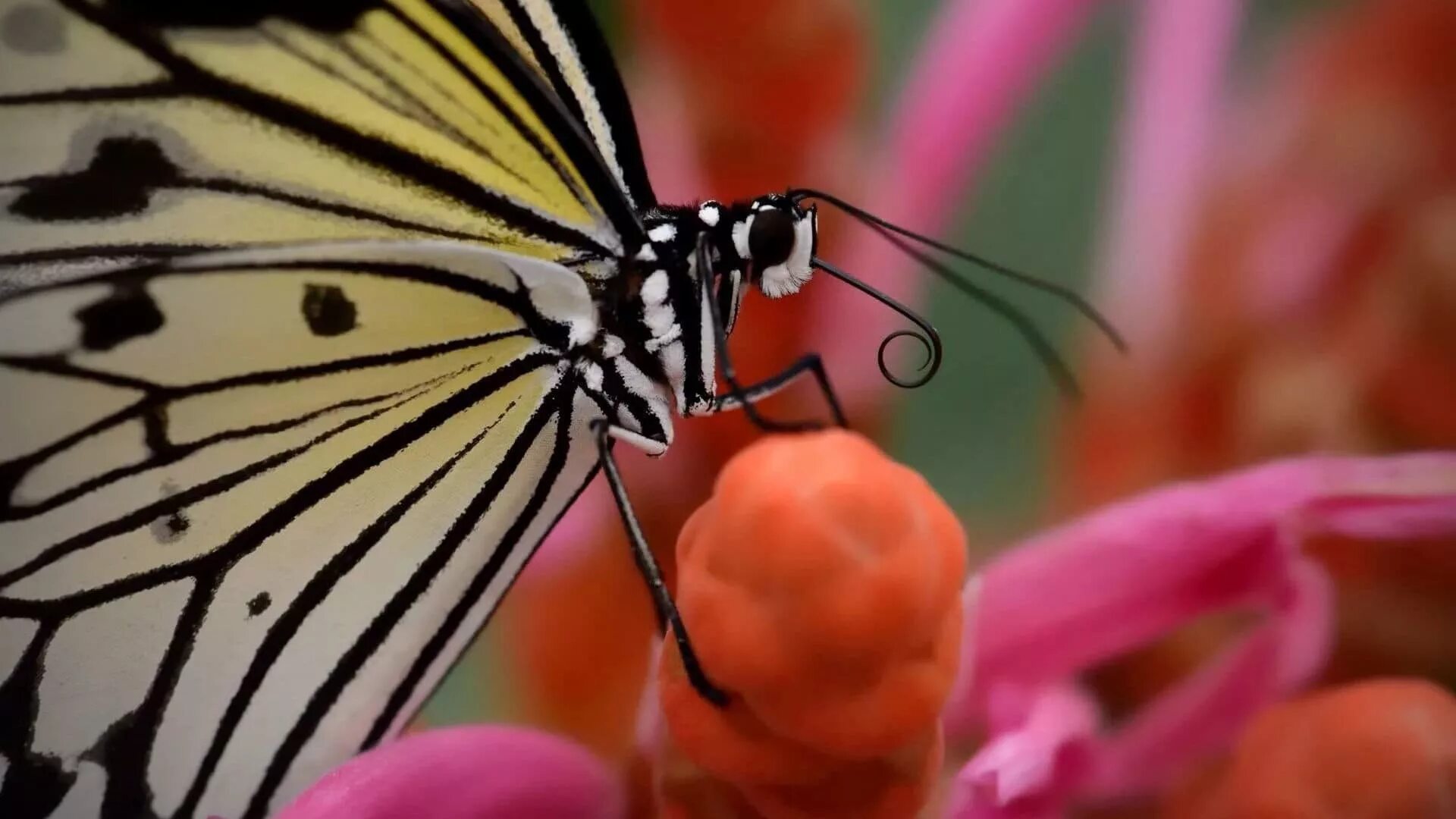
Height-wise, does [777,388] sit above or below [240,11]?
below

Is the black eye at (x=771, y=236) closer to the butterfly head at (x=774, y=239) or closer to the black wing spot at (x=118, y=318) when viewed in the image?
the butterfly head at (x=774, y=239)

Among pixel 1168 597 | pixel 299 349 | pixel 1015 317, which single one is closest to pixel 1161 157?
pixel 1015 317

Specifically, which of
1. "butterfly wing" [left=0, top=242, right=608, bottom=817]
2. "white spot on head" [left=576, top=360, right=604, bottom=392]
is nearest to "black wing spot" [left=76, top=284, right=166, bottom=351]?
"butterfly wing" [left=0, top=242, right=608, bottom=817]

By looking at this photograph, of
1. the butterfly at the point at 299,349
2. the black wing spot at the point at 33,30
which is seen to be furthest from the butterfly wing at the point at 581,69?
the black wing spot at the point at 33,30

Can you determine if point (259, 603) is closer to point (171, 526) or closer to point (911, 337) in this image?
point (171, 526)

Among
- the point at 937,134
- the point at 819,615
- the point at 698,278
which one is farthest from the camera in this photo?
the point at 937,134

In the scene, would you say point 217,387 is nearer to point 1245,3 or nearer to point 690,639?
point 690,639
